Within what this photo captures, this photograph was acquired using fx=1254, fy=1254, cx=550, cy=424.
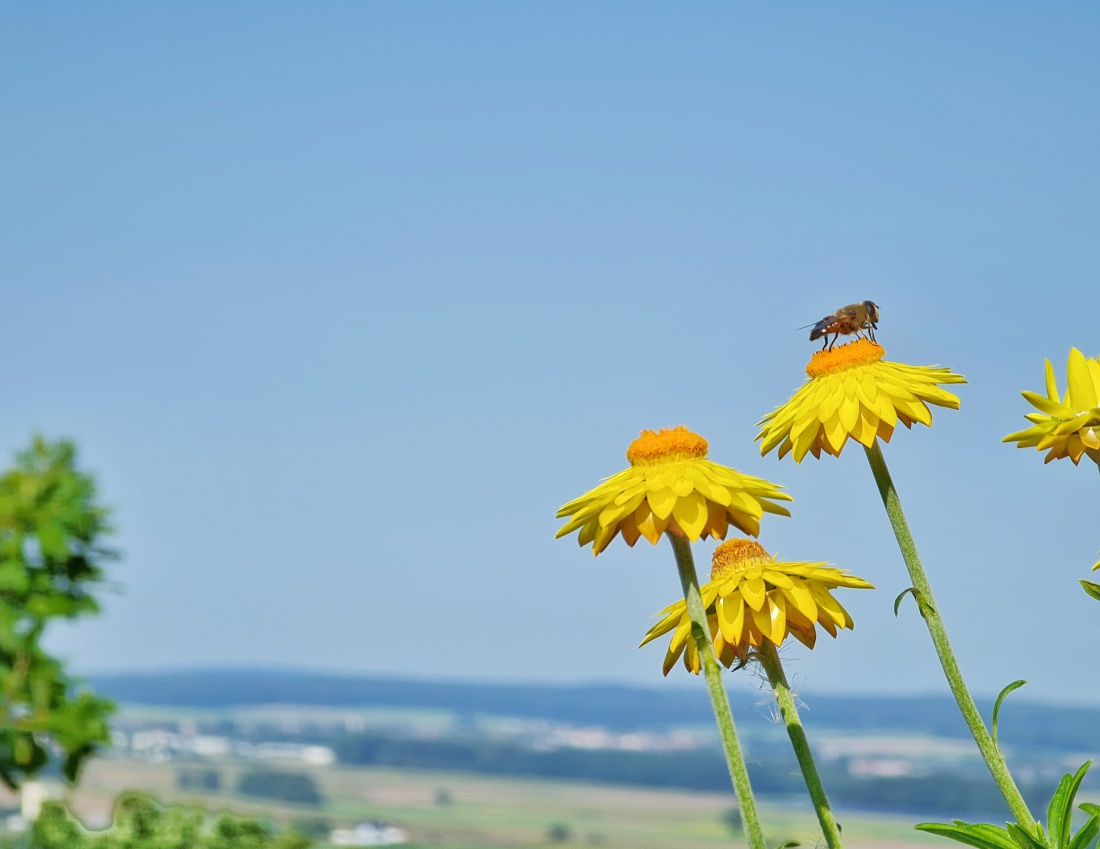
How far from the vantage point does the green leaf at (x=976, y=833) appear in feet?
6.91

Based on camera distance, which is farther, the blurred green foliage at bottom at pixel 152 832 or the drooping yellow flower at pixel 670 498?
the blurred green foliage at bottom at pixel 152 832

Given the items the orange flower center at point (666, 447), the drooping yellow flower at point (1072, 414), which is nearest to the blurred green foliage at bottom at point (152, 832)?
the orange flower center at point (666, 447)

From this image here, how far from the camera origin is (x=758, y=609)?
2096mm

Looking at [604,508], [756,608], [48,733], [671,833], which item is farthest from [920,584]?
[671,833]

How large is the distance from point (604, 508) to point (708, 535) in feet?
0.55

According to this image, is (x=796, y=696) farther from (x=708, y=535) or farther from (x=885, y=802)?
(x=885, y=802)

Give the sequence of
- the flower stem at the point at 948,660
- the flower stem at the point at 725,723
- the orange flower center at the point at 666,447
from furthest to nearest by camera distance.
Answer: the flower stem at the point at 948,660 → the orange flower center at the point at 666,447 → the flower stem at the point at 725,723

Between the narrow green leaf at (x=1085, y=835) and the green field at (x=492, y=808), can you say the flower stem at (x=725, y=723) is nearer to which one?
the narrow green leaf at (x=1085, y=835)

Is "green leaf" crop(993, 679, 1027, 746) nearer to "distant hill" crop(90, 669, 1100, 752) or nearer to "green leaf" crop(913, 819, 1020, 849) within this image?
"green leaf" crop(913, 819, 1020, 849)

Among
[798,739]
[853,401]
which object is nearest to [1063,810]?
[798,739]

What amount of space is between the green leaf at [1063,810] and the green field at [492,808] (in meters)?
2.79

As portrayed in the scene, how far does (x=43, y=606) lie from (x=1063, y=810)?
16.8 ft

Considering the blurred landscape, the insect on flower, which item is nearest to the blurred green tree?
the blurred landscape

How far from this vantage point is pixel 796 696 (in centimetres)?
233
